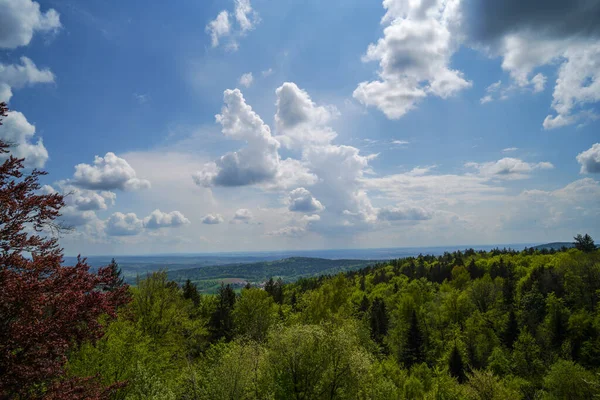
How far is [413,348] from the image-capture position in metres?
68.5

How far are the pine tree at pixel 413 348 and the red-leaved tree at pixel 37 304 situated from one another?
6855 cm

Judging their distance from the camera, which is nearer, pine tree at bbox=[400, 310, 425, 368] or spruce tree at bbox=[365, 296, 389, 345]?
pine tree at bbox=[400, 310, 425, 368]

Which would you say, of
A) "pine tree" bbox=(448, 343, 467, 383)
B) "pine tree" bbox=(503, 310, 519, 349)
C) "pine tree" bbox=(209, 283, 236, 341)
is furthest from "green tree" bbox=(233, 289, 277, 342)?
"pine tree" bbox=(503, 310, 519, 349)

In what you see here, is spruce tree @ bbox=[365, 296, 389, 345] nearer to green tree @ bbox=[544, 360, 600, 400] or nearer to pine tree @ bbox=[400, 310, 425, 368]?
pine tree @ bbox=[400, 310, 425, 368]

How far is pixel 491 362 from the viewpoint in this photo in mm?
61906

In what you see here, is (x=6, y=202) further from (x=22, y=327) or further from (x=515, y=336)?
(x=515, y=336)

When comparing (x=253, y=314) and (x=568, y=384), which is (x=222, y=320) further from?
(x=568, y=384)

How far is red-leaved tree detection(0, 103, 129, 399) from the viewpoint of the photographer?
30.5 feet

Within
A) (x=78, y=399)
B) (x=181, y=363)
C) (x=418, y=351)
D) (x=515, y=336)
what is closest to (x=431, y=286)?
(x=515, y=336)

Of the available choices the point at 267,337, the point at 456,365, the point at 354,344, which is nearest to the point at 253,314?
the point at 267,337

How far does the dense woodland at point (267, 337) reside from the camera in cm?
1002

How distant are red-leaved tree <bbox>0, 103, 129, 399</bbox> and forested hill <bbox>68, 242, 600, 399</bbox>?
105 inches

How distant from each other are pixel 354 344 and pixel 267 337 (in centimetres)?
898

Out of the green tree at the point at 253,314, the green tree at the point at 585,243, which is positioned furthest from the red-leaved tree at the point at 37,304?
the green tree at the point at 585,243
